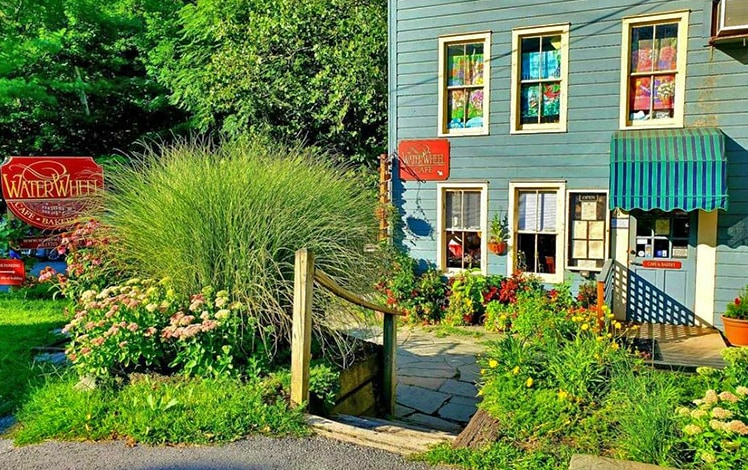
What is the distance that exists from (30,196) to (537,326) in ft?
21.4

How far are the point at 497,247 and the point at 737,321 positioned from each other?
3031 millimetres

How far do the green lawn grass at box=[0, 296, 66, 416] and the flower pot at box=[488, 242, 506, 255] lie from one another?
552cm

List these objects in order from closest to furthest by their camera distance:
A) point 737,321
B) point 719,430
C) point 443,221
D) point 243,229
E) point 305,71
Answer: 1. point 719,430
2. point 243,229
3. point 737,321
4. point 443,221
5. point 305,71

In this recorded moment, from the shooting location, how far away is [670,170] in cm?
695

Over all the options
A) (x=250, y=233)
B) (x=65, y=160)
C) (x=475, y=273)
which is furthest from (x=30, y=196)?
(x=475, y=273)

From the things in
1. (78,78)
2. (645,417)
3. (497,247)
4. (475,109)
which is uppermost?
(78,78)

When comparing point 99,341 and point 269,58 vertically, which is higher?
point 269,58

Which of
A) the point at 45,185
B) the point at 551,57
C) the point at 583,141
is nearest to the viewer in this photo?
the point at 45,185

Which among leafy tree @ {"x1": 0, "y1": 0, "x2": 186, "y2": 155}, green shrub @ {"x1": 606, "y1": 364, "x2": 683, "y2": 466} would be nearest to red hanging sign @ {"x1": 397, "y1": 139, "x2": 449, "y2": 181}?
green shrub @ {"x1": 606, "y1": 364, "x2": 683, "y2": 466}

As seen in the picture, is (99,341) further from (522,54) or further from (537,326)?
(522,54)

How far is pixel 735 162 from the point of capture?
7.11m

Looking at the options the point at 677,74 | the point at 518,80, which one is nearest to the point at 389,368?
the point at 518,80

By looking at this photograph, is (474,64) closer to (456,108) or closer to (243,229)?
(456,108)

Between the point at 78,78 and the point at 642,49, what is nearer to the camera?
the point at 642,49
